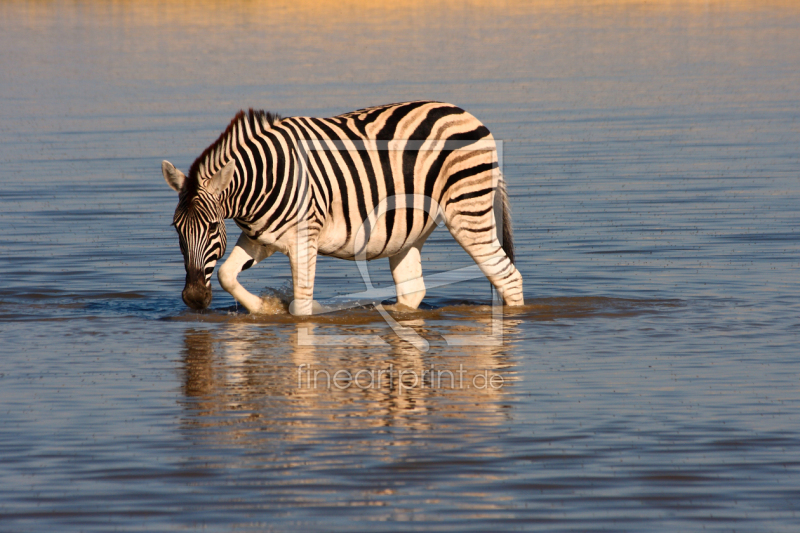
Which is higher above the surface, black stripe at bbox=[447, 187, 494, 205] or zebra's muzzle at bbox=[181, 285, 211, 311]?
black stripe at bbox=[447, 187, 494, 205]

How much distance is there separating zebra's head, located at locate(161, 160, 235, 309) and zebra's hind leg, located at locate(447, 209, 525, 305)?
214cm

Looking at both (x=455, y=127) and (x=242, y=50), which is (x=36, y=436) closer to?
(x=455, y=127)

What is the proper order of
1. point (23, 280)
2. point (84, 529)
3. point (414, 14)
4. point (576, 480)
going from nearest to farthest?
1. point (84, 529)
2. point (576, 480)
3. point (23, 280)
4. point (414, 14)

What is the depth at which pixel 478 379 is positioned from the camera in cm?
814

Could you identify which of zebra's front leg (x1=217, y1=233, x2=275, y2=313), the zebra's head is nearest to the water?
zebra's front leg (x1=217, y1=233, x2=275, y2=313)

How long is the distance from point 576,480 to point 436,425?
117cm

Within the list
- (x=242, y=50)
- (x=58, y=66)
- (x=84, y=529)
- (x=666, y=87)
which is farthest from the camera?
(x=242, y=50)

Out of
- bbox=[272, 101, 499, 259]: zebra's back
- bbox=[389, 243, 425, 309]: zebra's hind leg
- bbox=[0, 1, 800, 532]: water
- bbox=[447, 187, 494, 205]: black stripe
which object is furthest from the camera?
bbox=[389, 243, 425, 309]: zebra's hind leg

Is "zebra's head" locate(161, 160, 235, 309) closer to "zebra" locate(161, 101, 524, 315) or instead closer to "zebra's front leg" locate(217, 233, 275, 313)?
"zebra" locate(161, 101, 524, 315)

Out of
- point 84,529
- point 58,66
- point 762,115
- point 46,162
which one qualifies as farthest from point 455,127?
point 58,66
